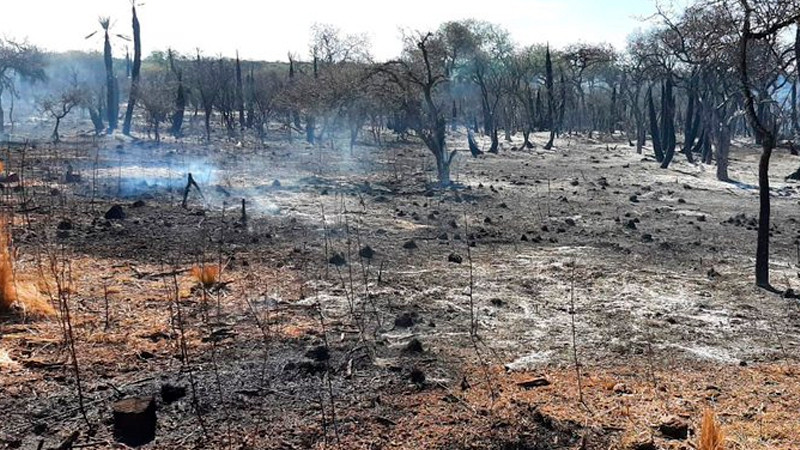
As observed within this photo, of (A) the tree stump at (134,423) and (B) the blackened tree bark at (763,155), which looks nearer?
(A) the tree stump at (134,423)

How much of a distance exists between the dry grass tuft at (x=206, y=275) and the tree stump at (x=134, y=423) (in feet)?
10.9

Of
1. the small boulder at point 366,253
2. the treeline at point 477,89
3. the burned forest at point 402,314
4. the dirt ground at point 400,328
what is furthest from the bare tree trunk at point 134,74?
the small boulder at point 366,253

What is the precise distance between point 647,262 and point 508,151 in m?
26.1

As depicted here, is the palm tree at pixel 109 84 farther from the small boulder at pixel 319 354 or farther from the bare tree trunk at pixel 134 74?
the small boulder at pixel 319 354

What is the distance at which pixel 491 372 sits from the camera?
551 centimetres

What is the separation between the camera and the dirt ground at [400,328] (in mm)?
4500

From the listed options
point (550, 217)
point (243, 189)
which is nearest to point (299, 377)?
point (550, 217)

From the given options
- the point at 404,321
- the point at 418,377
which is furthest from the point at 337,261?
the point at 418,377

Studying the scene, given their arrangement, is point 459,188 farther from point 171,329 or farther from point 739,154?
point 739,154

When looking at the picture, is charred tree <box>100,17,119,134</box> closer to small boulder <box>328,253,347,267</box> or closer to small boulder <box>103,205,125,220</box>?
small boulder <box>103,205,125,220</box>

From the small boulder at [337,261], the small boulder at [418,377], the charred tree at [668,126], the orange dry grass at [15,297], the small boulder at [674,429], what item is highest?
the charred tree at [668,126]

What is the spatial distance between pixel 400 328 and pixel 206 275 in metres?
2.46

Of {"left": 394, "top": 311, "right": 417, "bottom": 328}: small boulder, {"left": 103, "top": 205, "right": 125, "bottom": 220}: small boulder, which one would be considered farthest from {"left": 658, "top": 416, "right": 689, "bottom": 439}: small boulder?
{"left": 103, "top": 205, "right": 125, "bottom": 220}: small boulder

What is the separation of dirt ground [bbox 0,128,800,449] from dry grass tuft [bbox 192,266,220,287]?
146 millimetres
